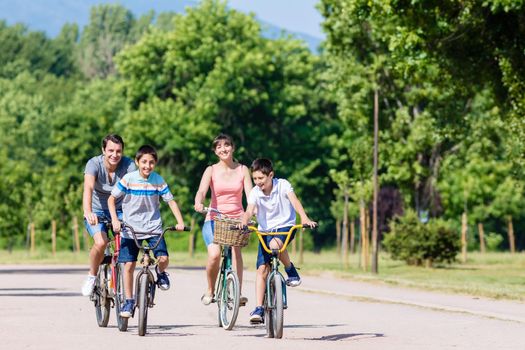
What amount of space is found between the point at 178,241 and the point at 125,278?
55558mm

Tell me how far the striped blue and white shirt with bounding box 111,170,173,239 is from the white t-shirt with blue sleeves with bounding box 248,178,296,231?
35.3 inches

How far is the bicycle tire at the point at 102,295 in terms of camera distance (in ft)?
46.5

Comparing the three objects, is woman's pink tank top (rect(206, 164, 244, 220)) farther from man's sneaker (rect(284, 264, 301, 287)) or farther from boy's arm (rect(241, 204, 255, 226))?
man's sneaker (rect(284, 264, 301, 287))

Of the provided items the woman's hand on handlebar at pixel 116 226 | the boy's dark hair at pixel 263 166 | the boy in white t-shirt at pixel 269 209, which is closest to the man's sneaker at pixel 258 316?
the boy in white t-shirt at pixel 269 209

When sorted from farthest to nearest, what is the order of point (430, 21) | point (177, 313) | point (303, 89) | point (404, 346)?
point (303, 89), point (430, 21), point (177, 313), point (404, 346)

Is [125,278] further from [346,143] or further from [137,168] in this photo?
[346,143]

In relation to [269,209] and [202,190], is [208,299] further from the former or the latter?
[269,209]

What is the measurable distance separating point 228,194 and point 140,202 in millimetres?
1133

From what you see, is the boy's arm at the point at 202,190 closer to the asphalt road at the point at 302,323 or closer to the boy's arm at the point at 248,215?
the boy's arm at the point at 248,215

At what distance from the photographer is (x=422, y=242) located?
129ft

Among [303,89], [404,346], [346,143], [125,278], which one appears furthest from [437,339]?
[303,89]

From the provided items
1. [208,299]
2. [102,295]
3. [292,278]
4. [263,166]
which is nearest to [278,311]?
[292,278]

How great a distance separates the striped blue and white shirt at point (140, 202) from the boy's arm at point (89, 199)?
28 centimetres

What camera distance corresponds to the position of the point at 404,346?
12492 mm
